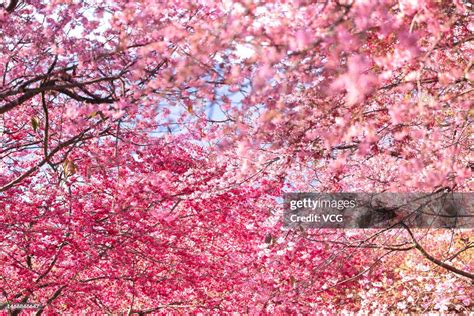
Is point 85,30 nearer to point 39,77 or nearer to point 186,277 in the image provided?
point 39,77

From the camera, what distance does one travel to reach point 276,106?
3352 mm

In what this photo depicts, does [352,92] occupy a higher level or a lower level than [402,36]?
lower

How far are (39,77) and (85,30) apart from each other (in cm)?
115

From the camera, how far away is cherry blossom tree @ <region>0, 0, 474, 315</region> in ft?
10.1

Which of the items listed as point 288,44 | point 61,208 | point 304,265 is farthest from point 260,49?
point 304,265

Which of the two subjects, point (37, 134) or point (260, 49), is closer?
point (260, 49)

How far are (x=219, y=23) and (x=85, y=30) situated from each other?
3613 millimetres

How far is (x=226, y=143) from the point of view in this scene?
4.22m

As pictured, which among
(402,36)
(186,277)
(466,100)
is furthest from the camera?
(186,277)

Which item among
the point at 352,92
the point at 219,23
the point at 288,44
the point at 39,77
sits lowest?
the point at 352,92

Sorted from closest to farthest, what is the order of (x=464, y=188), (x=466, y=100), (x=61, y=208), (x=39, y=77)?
1. (x=466, y=100)
2. (x=39, y=77)
3. (x=464, y=188)
4. (x=61, y=208)

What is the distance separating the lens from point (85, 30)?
610 cm

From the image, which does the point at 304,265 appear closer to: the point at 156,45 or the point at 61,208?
the point at 61,208

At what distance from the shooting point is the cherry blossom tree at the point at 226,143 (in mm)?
3084
